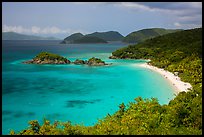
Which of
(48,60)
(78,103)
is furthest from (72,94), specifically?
(48,60)

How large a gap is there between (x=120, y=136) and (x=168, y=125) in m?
4.50

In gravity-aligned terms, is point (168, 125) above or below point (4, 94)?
above

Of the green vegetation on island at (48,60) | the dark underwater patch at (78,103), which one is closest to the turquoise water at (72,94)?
the dark underwater patch at (78,103)

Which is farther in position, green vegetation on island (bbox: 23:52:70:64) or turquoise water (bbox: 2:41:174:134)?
green vegetation on island (bbox: 23:52:70:64)

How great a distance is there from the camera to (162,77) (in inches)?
1815

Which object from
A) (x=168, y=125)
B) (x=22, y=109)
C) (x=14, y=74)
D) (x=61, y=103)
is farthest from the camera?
(x=14, y=74)

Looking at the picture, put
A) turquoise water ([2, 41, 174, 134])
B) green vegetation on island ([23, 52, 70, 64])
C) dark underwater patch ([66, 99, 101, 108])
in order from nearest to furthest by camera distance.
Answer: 1. turquoise water ([2, 41, 174, 134])
2. dark underwater patch ([66, 99, 101, 108])
3. green vegetation on island ([23, 52, 70, 64])

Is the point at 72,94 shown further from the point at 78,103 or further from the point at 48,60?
the point at 48,60

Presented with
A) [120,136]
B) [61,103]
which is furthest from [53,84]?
[120,136]

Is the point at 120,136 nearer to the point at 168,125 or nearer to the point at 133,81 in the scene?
the point at 168,125

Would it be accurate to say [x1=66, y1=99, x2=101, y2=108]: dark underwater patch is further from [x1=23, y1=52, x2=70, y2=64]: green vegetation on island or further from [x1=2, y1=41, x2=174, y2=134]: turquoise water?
[x1=23, y1=52, x2=70, y2=64]: green vegetation on island

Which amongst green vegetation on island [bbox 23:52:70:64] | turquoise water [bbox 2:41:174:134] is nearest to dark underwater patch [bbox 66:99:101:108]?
turquoise water [bbox 2:41:174:134]

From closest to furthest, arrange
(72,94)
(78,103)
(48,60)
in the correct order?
(78,103), (72,94), (48,60)

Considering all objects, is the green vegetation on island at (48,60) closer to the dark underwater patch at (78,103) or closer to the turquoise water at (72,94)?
the turquoise water at (72,94)
